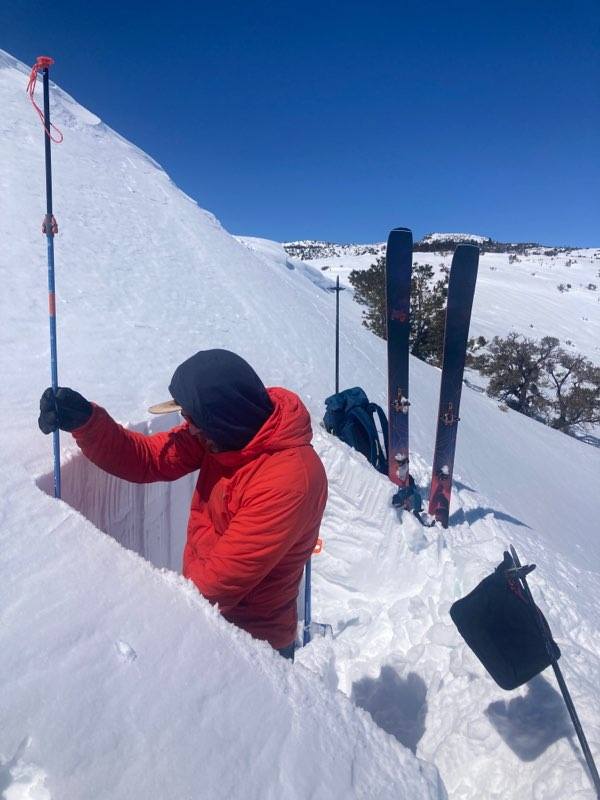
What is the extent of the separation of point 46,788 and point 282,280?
13.7 meters

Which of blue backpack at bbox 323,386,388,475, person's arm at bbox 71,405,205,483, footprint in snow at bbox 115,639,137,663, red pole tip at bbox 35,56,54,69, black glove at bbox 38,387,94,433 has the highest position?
red pole tip at bbox 35,56,54,69

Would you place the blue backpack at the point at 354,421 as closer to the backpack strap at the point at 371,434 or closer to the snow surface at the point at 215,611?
the backpack strap at the point at 371,434

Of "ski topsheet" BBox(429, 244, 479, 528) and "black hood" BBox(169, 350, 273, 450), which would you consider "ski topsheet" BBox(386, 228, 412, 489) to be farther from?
"black hood" BBox(169, 350, 273, 450)

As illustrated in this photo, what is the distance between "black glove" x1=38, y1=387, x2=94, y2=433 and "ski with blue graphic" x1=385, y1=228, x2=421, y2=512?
4042 mm

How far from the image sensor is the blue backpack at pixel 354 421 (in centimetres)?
539

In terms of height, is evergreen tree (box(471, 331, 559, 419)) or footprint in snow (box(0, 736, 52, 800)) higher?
footprint in snow (box(0, 736, 52, 800))

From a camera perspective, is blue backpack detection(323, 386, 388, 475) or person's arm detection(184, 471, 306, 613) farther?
blue backpack detection(323, 386, 388, 475)

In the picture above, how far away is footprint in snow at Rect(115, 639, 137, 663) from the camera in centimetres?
119

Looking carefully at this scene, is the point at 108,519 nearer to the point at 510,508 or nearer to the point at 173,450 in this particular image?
the point at 173,450

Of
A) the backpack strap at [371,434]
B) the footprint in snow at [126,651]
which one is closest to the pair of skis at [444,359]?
the backpack strap at [371,434]

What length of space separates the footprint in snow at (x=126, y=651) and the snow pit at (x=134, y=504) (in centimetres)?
95

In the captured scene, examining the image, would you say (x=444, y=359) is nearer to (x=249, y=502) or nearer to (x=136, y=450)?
(x=136, y=450)

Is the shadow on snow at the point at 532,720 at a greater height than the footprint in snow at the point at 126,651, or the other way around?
the footprint in snow at the point at 126,651

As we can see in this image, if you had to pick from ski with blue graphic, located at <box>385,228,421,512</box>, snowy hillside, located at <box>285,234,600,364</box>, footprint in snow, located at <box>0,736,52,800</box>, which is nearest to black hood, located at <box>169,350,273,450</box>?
footprint in snow, located at <box>0,736,52,800</box>
